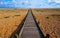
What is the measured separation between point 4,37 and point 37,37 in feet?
10.2

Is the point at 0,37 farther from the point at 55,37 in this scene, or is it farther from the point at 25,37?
the point at 55,37

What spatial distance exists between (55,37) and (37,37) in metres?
1.94

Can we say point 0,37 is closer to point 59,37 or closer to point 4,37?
point 4,37

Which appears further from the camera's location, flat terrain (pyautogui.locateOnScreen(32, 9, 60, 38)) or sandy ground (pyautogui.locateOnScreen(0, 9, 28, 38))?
sandy ground (pyautogui.locateOnScreen(0, 9, 28, 38))

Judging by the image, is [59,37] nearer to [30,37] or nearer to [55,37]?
[55,37]

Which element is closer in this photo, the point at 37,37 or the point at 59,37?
the point at 37,37

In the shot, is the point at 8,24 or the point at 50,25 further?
the point at 8,24

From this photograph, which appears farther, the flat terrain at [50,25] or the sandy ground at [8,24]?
the sandy ground at [8,24]

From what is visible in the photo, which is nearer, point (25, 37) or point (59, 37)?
point (25, 37)

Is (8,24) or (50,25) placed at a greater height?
(8,24)

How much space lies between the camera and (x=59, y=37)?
16203mm

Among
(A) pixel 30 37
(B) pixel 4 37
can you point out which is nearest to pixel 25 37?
(A) pixel 30 37

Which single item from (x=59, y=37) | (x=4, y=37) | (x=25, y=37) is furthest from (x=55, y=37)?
(x=4, y=37)

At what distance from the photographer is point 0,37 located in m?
16.0
